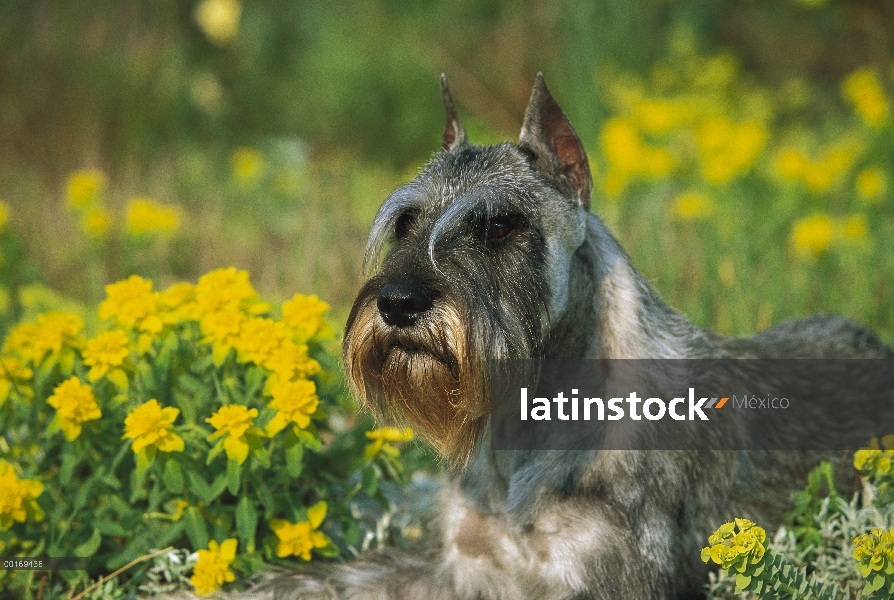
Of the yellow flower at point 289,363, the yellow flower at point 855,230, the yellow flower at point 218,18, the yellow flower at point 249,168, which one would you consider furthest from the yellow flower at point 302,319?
the yellow flower at point 218,18

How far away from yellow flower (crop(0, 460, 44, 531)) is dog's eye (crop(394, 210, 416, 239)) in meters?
1.56

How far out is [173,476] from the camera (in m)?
3.53

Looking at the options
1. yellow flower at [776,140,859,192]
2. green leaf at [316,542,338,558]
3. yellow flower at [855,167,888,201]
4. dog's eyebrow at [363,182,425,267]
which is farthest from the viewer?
yellow flower at [776,140,859,192]

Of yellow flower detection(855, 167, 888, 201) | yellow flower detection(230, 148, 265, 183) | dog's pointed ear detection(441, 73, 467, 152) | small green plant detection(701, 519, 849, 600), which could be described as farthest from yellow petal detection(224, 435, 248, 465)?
yellow flower detection(855, 167, 888, 201)

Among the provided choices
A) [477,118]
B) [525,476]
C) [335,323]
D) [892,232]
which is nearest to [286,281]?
[335,323]

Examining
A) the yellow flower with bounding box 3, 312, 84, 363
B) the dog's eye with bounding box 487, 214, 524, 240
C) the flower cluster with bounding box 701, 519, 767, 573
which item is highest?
the dog's eye with bounding box 487, 214, 524, 240

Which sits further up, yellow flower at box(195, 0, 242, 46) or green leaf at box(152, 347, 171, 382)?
yellow flower at box(195, 0, 242, 46)

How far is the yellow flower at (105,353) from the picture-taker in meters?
3.64

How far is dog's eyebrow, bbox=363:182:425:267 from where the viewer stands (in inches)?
141

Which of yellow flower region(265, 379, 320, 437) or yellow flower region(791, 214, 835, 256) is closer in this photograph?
yellow flower region(265, 379, 320, 437)

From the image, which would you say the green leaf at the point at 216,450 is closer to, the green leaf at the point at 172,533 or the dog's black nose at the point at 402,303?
the green leaf at the point at 172,533

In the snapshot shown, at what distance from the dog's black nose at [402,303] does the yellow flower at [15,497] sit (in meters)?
1.47

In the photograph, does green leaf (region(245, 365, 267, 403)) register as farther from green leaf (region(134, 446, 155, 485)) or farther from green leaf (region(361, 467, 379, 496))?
green leaf (region(361, 467, 379, 496))

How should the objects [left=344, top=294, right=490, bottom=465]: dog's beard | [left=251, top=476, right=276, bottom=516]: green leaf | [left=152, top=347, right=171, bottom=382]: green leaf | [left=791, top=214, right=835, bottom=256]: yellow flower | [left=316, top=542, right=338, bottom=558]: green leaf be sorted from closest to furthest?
[left=344, top=294, right=490, bottom=465]: dog's beard → [left=251, top=476, right=276, bottom=516]: green leaf → [left=152, top=347, right=171, bottom=382]: green leaf → [left=316, top=542, right=338, bottom=558]: green leaf → [left=791, top=214, right=835, bottom=256]: yellow flower
